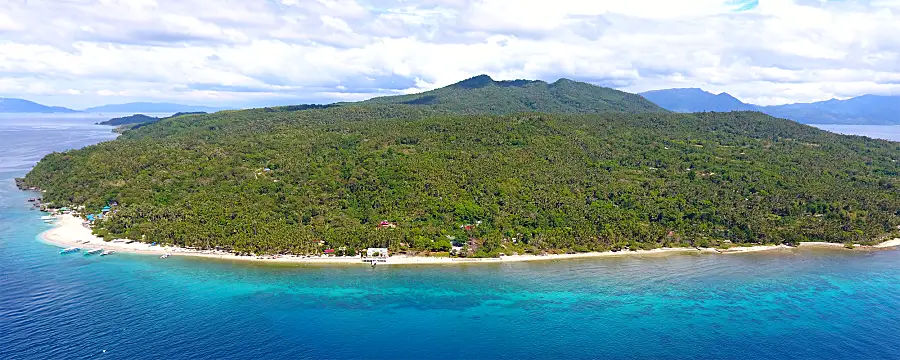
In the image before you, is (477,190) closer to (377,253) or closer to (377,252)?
(377,252)

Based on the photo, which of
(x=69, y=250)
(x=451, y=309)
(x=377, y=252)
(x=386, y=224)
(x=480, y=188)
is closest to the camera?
(x=451, y=309)

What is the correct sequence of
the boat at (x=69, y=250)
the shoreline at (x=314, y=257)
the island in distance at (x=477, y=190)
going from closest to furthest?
the shoreline at (x=314, y=257) → the boat at (x=69, y=250) → the island in distance at (x=477, y=190)

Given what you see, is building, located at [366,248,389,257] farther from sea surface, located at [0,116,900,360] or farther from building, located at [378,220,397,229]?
building, located at [378,220,397,229]

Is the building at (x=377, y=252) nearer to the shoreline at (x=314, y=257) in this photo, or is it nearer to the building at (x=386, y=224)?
the shoreline at (x=314, y=257)

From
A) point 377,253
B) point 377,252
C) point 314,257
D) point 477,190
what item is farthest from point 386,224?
point 477,190

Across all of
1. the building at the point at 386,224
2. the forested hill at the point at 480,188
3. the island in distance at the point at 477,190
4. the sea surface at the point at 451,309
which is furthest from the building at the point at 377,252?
the building at the point at 386,224

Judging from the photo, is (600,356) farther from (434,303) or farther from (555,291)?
(434,303)

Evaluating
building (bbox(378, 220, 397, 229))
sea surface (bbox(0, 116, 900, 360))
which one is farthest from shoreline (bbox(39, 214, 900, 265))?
building (bbox(378, 220, 397, 229))
